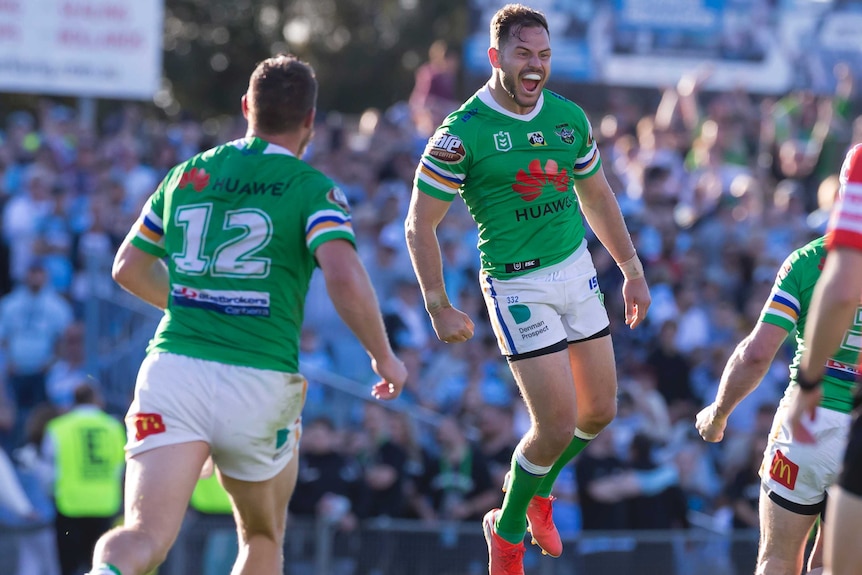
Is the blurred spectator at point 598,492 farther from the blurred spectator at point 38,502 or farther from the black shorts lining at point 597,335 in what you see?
the black shorts lining at point 597,335

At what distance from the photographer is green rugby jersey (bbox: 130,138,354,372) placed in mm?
6031

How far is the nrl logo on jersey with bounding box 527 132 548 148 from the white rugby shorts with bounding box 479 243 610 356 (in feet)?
2.00

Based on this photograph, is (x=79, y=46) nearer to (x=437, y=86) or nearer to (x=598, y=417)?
(x=437, y=86)

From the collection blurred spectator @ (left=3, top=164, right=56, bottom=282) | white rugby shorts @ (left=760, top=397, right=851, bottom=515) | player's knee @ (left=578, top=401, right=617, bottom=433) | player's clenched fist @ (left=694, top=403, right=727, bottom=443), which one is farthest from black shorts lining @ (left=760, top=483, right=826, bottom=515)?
blurred spectator @ (left=3, top=164, right=56, bottom=282)

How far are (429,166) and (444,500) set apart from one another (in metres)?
6.71

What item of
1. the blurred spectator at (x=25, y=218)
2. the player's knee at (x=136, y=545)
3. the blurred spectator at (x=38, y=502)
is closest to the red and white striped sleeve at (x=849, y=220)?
the player's knee at (x=136, y=545)

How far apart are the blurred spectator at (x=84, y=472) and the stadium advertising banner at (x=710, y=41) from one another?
11.2 m

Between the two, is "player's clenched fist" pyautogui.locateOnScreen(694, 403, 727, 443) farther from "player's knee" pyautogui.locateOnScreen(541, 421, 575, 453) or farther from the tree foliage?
the tree foliage

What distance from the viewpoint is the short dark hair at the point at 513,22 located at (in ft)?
23.0

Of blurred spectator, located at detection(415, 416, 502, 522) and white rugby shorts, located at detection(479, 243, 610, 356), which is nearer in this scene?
white rugby shorts, located at detection(479, 243, 610, 356)

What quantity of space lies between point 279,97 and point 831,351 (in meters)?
2.68

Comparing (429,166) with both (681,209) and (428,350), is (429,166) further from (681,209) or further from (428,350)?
(681,209)

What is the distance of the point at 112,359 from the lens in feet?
47.9

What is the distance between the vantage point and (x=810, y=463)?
6.32m
